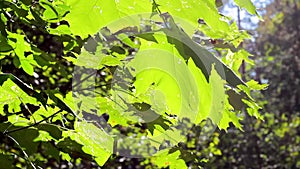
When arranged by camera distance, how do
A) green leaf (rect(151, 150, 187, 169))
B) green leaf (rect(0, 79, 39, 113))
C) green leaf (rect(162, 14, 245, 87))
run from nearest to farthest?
green leaf (rect(162, 14, 245, 87)), green leaf (rect(0, 79, 39, 113)), green leaf (rect(151, 150, 187, 169))

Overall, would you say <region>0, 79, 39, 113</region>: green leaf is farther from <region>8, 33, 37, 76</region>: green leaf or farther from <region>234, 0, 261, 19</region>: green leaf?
<region>234, 0, 261, 19</region>: green leaf

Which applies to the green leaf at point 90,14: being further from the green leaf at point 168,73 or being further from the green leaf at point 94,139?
the green leaf at point 94,139

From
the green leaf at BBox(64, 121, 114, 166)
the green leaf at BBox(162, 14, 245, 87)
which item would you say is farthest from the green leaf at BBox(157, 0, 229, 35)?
the green leaf at BBox(64, 121, 114, 166)

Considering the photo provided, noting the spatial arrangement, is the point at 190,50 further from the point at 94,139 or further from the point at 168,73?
the point at 94,139

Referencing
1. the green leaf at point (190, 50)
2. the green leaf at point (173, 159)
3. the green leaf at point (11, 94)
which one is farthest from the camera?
the green leaf at point (173, 159)

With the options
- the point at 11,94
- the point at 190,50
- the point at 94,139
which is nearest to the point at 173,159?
the point at 94,139

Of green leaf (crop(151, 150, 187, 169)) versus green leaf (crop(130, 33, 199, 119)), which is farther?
green leaf (crop(151, 150, 187, 169))

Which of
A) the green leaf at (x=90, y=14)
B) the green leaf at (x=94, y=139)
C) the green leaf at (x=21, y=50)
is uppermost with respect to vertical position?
the green leaf at (x=21, y=50)

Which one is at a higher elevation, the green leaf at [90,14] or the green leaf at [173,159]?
the green leaf at [173,159]

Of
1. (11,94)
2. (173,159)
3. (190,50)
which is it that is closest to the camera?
(190,50)

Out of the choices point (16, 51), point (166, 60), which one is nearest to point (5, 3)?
point (16, 51)

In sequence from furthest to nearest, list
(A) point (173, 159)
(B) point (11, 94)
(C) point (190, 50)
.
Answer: (A) point (173, 159) → (B) point (11, 94) → (C) point (190, 50)

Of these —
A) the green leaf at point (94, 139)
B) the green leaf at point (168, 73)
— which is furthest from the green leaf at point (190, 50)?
the green leaf at point (94, 139)

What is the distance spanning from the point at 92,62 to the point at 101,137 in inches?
6.2
